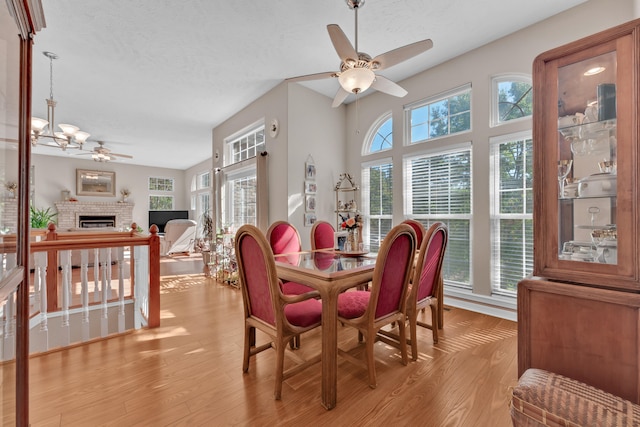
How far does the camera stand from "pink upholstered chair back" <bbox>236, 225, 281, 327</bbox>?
156 cm

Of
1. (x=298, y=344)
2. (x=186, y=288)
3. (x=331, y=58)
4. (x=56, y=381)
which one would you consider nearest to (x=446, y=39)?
(x=331, y=58)

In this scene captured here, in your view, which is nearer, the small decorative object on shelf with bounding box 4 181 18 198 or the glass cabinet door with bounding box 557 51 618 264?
the small decorative object on shelf with bounding box 4 181 18 198

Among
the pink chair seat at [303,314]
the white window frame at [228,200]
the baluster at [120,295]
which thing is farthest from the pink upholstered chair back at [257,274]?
the white window frame at [228,200]

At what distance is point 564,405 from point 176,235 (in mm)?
8100

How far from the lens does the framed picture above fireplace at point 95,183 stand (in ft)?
27.6

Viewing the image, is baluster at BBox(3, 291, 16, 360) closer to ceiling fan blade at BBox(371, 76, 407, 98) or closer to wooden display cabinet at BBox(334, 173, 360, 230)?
ceiling fan blade at BBox(371, 76, 407, 98)

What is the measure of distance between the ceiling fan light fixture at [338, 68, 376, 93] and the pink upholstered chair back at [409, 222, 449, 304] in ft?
3.88

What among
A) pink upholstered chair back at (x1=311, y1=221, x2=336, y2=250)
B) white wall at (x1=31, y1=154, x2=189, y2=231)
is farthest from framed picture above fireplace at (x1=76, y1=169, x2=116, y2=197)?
pink upholstered chair back at (x1=311, y1=221, x2=336, y2=250)

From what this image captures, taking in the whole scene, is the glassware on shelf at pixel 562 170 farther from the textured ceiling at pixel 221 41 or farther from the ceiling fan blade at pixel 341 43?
the textured ceiling at pixel 221 41

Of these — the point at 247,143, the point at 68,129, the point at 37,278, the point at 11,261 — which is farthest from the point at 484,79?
the point at 68,129

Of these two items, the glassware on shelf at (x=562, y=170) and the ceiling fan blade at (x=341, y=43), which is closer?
the glassware on shelf at (x=562, y=170)

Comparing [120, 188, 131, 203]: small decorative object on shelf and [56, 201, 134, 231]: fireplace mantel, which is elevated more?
[120, 188, 131, 203]: small decorative object on shelf

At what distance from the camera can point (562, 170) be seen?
4.21 ft

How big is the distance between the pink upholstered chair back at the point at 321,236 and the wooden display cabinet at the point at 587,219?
79.2 inches
